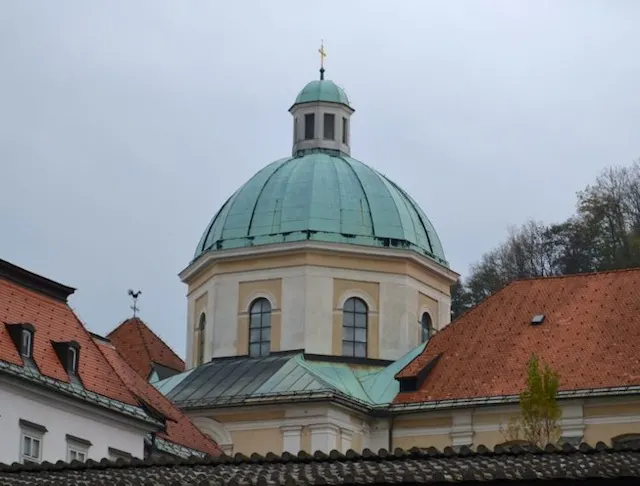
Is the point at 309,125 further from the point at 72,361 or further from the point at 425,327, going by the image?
the point at 72,361

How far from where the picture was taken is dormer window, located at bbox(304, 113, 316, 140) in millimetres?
69688

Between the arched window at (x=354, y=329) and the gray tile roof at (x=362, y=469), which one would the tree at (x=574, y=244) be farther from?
the gray tile roof at (x=362, y=469)

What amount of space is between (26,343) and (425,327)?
20.7 metres

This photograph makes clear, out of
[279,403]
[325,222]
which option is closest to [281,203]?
[325,222]

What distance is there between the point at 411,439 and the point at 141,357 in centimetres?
1570

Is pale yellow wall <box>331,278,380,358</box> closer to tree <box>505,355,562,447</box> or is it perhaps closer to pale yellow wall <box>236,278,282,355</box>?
pale yellow wall <box>236,278,282,355</box>

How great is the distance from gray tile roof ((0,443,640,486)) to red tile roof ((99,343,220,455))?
22.4 meters

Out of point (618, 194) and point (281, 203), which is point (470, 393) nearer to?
point (281, 203)

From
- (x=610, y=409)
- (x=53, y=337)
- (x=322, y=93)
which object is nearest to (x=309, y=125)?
(x=322, y=93)

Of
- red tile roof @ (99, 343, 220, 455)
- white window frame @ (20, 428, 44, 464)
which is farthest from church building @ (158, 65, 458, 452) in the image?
white window frame @ (20, 428, 44, 464)

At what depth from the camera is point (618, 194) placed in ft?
→ 322

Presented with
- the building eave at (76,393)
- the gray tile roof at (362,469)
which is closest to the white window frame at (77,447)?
the building eave at (76,393)

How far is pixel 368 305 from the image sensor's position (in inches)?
2532

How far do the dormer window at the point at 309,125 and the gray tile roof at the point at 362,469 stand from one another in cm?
3866
